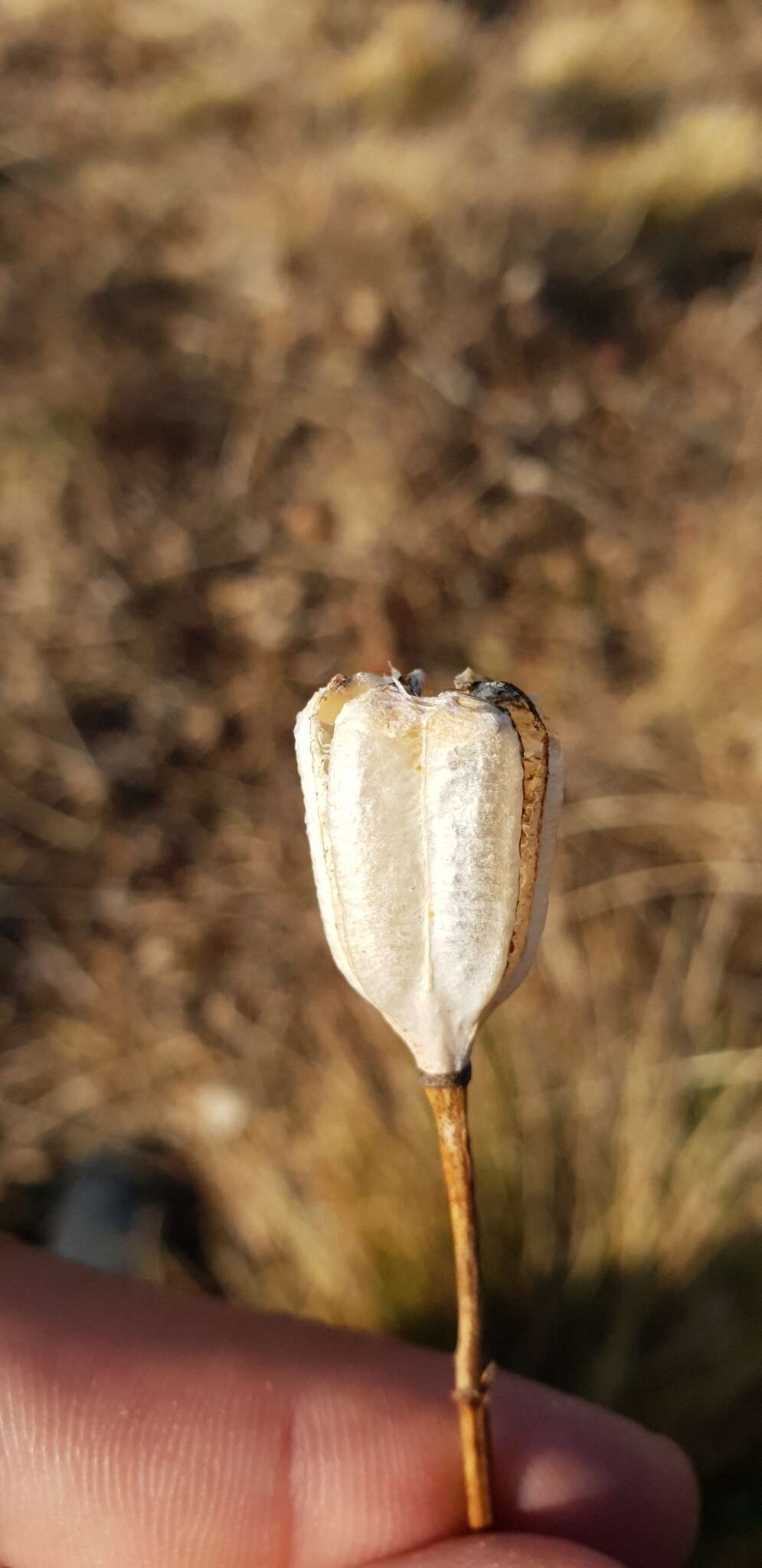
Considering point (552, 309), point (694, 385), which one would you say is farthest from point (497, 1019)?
point (552, 309)

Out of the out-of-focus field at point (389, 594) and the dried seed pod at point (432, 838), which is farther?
the out-of-focus field at point (389, 594)

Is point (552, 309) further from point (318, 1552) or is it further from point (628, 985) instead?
point (318, 1552)

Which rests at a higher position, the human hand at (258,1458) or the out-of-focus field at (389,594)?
the out-of-focus field at (389,594)

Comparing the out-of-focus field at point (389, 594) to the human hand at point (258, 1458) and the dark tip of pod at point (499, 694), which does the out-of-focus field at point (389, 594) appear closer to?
the human hand at point (258, 1458)

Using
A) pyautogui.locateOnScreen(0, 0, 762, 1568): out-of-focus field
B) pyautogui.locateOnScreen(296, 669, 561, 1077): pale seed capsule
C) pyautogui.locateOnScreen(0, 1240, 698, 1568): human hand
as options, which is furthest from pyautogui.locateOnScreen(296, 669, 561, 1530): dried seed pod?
pyautogui.locateOnScreen(0, 0, 762, 1568): out-of-focus field

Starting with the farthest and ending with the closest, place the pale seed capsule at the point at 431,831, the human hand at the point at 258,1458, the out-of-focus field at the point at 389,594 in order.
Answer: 1. the out-of-focus field at the point at 389,594
2. the human hand at the point at 258,1458
3. the pale seed capsule at the point at 431,831

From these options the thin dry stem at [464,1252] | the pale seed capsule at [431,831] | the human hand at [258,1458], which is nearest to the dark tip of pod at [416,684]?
the pale seed capsule at [431,831]

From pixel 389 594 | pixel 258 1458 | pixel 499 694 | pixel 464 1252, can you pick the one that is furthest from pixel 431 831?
pixel 389 594
